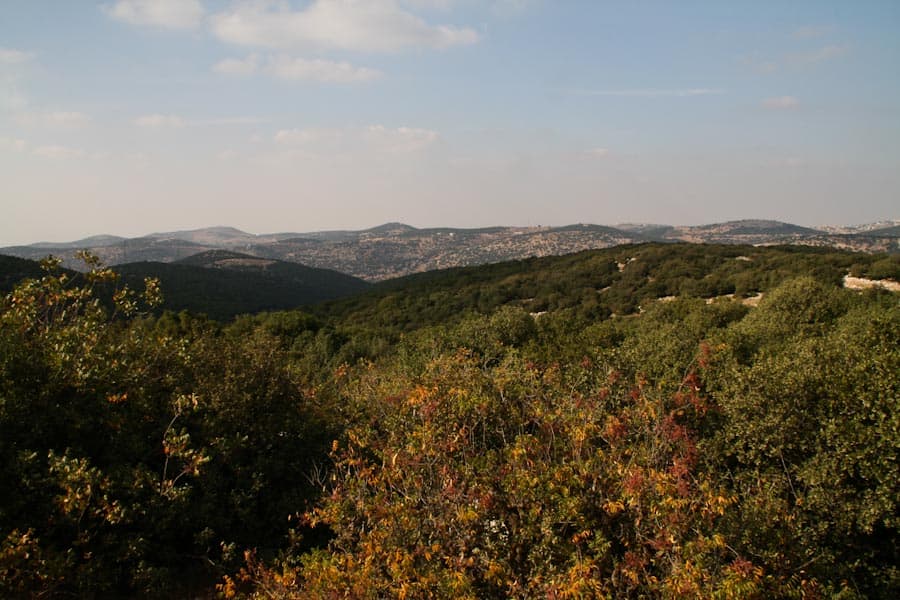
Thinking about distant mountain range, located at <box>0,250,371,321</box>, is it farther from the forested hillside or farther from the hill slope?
the forested hillside

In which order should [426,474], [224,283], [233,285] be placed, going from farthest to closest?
1. [233,285]
2. [224,283]
3. [426,474]

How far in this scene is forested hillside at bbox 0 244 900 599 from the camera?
7902 mm

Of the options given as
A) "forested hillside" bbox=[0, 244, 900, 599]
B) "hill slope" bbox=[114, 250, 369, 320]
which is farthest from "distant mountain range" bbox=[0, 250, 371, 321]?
"forested hillside" bbox=[0, 244, 900, 599]

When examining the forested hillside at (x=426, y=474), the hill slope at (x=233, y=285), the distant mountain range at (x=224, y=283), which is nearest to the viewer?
the forested hillside at (x=426, y=474)

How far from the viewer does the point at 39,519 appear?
9.55 metres

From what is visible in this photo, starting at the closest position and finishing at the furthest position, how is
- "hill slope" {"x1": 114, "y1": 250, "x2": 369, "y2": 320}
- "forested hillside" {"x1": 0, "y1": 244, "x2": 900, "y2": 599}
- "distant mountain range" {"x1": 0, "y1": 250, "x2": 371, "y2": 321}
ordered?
"forested hillside" {"x1": 0, "y1": 244, "x2": 900, "y2": 599}, "distant mountain range" {"x1": 0, "y1": 250, "x2": 371, "y2": 321}, "hill slope" {"x1": 114, "y1": 250, "x2": 369, "y2": 320}

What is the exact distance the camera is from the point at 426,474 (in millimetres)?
10164

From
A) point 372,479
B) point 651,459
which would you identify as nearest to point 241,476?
point 372,479

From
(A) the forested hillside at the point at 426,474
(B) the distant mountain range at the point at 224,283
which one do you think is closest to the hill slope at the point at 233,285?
(B) the distant mountain range at the point at 224,283

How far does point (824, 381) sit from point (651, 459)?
8.33m

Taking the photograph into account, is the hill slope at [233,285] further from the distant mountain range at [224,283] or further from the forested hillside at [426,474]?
the forested hillside at [426,474]

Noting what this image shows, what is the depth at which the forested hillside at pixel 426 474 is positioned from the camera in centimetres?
790

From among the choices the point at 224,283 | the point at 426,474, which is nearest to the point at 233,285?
the point at 224,283

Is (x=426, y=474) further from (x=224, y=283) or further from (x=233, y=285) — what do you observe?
(x=233, y=285)
